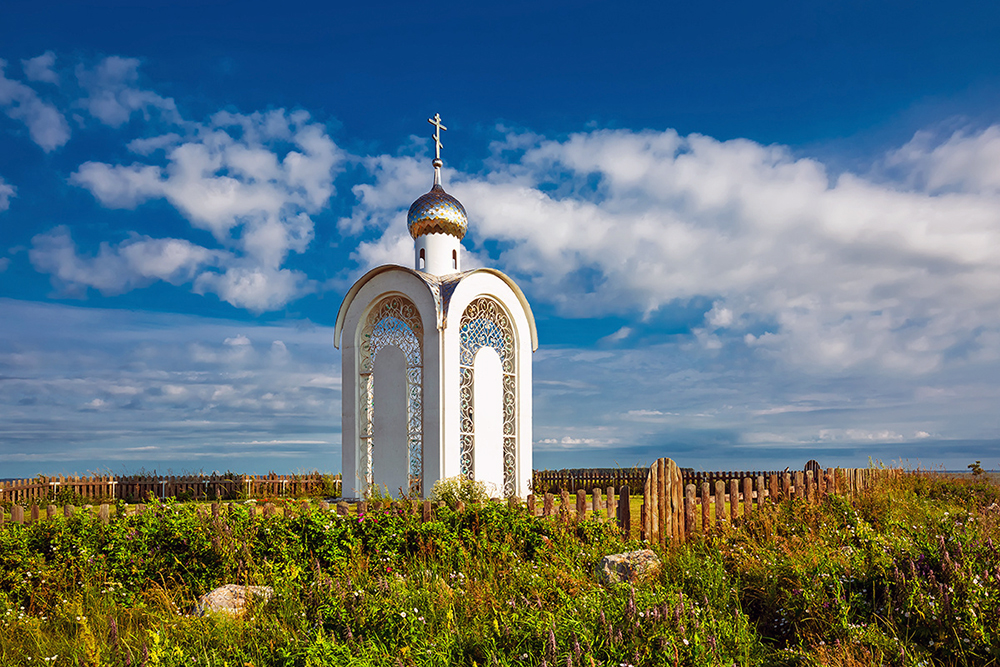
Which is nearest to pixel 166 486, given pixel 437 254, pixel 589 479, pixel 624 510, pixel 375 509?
pixel 437 254

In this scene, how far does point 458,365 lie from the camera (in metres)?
14.5

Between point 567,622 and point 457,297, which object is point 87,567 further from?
point 457,297

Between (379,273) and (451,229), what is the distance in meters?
2.22

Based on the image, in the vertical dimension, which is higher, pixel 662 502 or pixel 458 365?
pixel 458 365

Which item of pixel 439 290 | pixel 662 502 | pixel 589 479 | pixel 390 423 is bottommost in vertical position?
pixel 589 479

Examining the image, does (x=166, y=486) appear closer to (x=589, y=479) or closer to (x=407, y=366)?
(x=407, y=366)

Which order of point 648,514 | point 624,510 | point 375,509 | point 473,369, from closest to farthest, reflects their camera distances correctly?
point 375,509 < point 648,514 < point 624,510 < point 473,369

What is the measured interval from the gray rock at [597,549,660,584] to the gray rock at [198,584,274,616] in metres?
2.86

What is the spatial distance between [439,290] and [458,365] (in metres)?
1.60

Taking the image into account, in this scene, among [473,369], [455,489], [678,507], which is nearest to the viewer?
[678,507]

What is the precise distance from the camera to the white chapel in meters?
14.4

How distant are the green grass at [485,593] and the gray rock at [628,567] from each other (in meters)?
0.17

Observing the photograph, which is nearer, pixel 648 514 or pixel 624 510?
pixel 648 514

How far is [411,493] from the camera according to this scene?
14484mm
